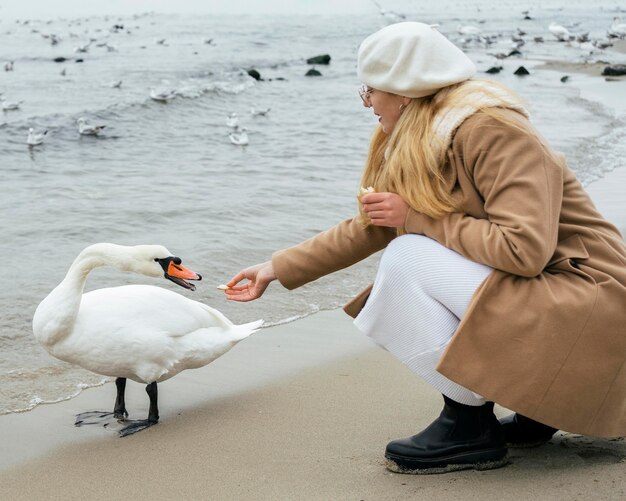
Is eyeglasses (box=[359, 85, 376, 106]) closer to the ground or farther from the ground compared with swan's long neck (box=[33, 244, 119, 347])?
farther from the ground

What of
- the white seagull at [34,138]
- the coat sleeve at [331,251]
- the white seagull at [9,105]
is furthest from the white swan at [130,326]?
the white seagull at [9,105]

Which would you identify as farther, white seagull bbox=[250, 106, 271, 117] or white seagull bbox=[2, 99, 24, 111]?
white seagull bbox=[2, 99, 24, 111]

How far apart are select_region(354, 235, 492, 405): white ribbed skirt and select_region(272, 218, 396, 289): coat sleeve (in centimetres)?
33

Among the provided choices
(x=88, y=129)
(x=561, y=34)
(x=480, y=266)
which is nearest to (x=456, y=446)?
(x=480, y=266)

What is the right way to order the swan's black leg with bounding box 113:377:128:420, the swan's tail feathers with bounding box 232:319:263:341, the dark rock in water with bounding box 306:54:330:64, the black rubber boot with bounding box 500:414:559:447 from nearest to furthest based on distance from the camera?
the black rubber boot with bounding box 500:414:559:447 → the swan's black leg with bounding box 113:377:128:420 → the swan's tail feathers with bounding box 232:319:263:341 → the dark rock in water with bounding box 306:54:330:64

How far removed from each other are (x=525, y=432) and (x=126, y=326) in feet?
5.90

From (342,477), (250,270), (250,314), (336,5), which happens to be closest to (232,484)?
(342,477)

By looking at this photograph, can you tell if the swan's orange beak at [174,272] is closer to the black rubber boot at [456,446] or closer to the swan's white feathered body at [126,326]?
the swan's white feathered body at [126,326]

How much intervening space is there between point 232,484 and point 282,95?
51.3 feet

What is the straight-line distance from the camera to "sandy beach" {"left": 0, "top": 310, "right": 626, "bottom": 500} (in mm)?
2953

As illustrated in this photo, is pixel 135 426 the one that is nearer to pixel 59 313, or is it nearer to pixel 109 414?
pixel 109 414

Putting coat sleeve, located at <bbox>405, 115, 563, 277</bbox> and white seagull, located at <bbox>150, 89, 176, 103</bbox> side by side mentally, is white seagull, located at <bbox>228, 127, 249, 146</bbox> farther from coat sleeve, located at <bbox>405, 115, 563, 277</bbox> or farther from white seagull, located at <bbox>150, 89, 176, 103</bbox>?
coat sleeve, located at <bbox>405, 115, 563, 277</bbox>

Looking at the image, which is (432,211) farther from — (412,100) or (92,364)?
(92,364)

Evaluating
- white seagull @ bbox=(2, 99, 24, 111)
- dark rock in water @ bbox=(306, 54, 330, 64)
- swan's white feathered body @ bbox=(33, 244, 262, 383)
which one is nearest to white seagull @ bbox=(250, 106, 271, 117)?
white seagull @ bbox=(2, 99, 24, 111)
